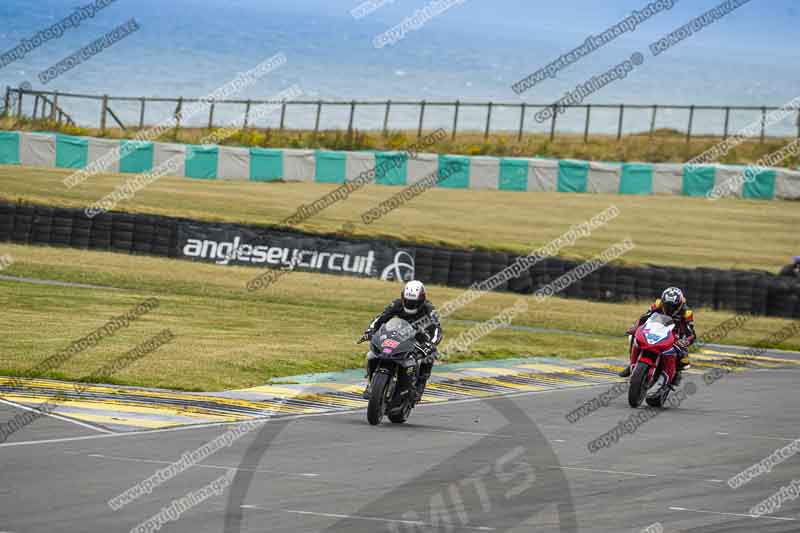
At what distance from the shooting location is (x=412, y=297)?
52.2 feet

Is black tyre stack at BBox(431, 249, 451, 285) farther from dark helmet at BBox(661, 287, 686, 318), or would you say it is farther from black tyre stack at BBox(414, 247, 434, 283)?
dark helmet at BBox(661, 287, 686, 318)

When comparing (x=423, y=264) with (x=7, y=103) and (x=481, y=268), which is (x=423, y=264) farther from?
(x=7, y=103)

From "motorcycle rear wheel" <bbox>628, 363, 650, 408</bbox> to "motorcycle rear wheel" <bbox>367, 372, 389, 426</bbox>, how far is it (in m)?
4.43

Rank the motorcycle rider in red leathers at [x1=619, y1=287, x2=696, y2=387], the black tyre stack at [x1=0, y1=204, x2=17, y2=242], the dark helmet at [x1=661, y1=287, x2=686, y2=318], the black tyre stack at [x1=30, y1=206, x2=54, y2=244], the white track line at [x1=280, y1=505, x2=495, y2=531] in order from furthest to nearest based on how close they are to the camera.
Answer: the black tyre stack at [x1=30, y1=206, x2=54, y2=244] < the black tyre stack at [x1=0, y1=204, x2=17, y2=242] < the dark helmet at [x1=661, y1=287, x2=686, y2=318] < the motorcycle rider in red leathers at [x1=619, y1=287, x2=696, y2=387] < the white track line at [x1=280, y1=505, x2=495, y2=531]

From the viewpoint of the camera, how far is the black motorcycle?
15.2m

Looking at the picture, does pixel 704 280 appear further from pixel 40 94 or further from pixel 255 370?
pixel 40 94

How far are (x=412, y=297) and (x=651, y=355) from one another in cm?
415

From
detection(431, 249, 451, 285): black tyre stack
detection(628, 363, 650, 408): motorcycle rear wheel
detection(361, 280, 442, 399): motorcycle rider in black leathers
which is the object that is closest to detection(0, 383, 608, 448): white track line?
detection(361, 280, 442, 399): motorcycle rider in black leathers

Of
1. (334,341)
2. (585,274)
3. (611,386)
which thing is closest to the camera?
(611,386)

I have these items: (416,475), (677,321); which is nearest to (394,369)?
(416,475)

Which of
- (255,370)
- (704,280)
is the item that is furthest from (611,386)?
(704,280)

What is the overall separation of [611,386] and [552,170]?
104ft

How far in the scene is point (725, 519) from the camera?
35.0 feet

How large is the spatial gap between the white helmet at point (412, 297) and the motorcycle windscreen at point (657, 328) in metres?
3.85
